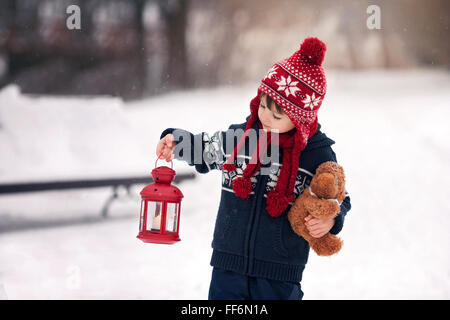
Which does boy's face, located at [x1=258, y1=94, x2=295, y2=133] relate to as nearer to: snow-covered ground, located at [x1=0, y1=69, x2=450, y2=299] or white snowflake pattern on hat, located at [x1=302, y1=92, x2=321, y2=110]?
white snowflake pattern on hat, located at [x1=302, y1=92, x2=321, y2=110]

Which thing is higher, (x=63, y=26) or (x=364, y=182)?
(x=63, y=26)

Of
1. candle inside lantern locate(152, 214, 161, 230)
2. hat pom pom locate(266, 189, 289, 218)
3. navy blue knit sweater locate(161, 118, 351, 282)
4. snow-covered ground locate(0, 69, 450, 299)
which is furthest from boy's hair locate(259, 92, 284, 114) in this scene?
snow-covered ground locate(0, 69, 450, 299)

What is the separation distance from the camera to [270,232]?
4.61 feet

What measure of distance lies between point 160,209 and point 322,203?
435 millimetres

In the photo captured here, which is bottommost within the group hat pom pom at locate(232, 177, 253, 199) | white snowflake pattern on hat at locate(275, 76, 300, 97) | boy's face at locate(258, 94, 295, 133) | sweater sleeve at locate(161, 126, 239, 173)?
hat pom pom at locate(232, 177, 253, 199)

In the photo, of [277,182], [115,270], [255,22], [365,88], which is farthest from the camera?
[365,88]

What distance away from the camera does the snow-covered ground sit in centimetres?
266

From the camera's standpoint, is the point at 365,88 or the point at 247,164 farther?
the point at 365,88

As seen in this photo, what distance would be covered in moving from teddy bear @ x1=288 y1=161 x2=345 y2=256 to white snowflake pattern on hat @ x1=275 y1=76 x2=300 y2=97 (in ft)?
0.66

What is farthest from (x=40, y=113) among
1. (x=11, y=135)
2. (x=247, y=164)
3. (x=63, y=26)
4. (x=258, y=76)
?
(x=247, y=164)

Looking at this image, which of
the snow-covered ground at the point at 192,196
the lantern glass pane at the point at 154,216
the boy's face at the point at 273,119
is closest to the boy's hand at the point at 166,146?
the lantern glass pane at the point at 154,216

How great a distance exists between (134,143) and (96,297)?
201 cm

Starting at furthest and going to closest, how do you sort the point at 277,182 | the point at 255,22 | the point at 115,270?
the point at 255,22 < the point at 115,270 < the point at 277,182

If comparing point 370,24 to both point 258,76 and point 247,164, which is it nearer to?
point 258,76
